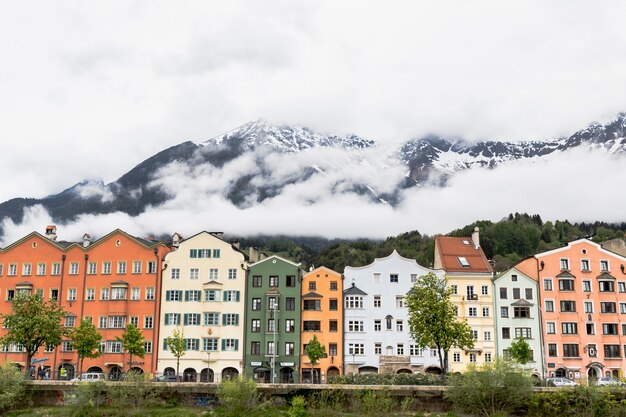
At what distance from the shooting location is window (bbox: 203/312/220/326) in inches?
3159

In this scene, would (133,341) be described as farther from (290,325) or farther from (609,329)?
(609,329)

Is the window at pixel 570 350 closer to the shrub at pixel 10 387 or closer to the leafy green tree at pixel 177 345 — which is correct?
the leafy green tree at pixel 177 345

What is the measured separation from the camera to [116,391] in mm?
56719

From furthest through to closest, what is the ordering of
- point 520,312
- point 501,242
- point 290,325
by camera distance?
point 501,242, point 520,312, point 290,325

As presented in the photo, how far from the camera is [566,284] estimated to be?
8150 cm

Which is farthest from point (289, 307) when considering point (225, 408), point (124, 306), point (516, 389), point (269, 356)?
point (516, 389)

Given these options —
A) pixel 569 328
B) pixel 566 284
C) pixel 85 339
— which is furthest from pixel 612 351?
pixel 85 339

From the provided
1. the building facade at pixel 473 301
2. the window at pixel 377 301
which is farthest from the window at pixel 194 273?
the building facade at pixel 473 301

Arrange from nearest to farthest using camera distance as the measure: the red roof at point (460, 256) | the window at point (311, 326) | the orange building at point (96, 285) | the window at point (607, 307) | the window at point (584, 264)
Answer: the orange building at point (96, 285) < the window at point (311, 326) < the window at point (607, 307) < the red roof at point (460, 256) < the window at point (584, 264)

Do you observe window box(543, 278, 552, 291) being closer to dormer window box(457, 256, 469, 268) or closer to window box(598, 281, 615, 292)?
window box(598, 281, 615, 292)

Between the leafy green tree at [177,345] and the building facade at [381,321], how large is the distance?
18.3 m

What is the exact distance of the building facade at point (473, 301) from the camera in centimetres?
7888

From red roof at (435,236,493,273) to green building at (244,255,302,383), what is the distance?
17529 millimetres

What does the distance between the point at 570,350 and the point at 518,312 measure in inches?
280
